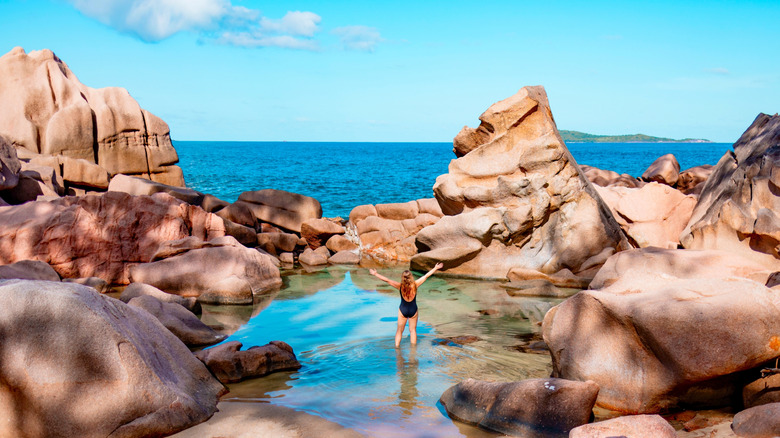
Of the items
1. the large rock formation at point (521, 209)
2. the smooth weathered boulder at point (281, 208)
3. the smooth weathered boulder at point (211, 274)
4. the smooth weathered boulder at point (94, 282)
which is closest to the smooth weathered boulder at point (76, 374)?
the smooth weathered boulder at point (211, 274)

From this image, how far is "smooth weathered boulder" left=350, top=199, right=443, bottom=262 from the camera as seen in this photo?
2031cm

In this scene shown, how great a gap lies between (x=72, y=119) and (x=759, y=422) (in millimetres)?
28040

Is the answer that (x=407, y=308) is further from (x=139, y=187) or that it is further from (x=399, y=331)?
(x=139, y=187)

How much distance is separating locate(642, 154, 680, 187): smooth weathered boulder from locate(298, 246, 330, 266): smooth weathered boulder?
53.9 ft

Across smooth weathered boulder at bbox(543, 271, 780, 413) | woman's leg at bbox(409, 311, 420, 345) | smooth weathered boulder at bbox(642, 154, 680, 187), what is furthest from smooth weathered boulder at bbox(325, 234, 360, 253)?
smooth weathered boulder at bbox(642, 154, 680, 187)

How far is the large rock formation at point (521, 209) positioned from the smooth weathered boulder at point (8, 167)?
11681 millimetres

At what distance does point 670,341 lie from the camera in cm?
679

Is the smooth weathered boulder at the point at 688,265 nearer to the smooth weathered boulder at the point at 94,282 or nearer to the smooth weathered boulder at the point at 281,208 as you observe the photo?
the smooth weathered boulder at the point at 94,282

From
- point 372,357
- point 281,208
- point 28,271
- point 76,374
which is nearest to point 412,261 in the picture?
point 281,208

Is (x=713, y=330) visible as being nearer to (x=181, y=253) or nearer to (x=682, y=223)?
(x=682, y=223)

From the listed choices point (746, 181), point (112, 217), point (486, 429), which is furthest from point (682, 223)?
point (112, 217)

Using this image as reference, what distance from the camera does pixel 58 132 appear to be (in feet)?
87.4

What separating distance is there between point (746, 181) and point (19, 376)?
13.4 metres

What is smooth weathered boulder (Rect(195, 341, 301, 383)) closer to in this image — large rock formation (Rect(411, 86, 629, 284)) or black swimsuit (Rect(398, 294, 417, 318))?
black swimsuit (Rect(398, 294, 417, 318))
